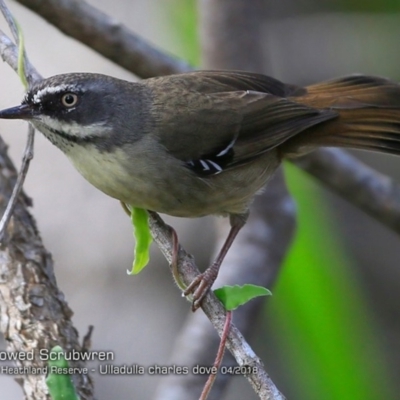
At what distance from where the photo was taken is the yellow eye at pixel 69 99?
3.30m

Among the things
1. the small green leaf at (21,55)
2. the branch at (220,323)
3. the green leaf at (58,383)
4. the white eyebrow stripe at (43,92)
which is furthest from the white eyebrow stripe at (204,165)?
the green leaf at (58,383)

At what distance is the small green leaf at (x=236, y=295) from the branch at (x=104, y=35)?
1967 millimetres

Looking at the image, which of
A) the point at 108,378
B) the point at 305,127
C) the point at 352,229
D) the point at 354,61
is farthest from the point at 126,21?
the point at 305,127

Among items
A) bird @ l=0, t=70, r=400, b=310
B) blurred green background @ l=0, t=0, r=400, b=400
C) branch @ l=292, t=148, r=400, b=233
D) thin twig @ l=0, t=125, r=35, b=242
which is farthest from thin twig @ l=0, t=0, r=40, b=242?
blurred green background @ l=0, t=0, r=400, b=400

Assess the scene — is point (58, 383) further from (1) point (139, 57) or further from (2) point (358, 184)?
(2) point (358, 184)

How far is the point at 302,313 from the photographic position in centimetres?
488

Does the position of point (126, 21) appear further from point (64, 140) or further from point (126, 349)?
point (64, 140)

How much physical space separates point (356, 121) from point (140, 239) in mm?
1412

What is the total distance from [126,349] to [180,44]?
7.52ft

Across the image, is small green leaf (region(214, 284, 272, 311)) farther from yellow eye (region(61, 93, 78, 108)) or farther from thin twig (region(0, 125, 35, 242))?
yellow eye (region(61, 93, 78, 108))

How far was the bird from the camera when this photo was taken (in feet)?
10.9

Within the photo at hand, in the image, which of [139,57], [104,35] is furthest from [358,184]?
[104,35]

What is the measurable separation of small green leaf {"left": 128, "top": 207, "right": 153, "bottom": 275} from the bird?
0.04m

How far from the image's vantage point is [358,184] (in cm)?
471
